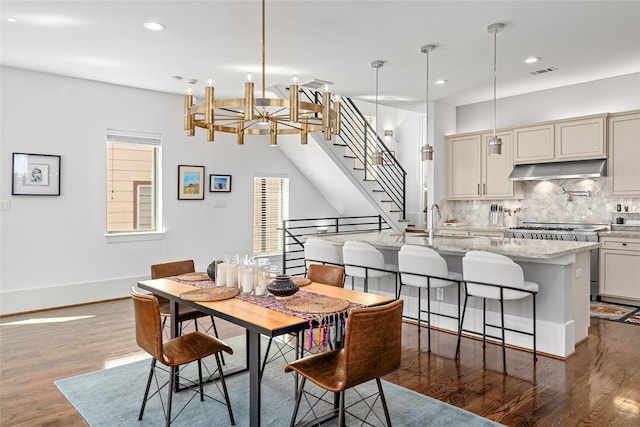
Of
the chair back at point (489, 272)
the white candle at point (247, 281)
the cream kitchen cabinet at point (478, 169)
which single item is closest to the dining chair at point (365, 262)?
the chair back at point (489, 272)

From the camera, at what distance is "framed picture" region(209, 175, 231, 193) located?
23.1 feet

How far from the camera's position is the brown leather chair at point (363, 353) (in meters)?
2.18

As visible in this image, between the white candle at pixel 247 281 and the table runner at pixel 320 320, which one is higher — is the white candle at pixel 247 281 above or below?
above

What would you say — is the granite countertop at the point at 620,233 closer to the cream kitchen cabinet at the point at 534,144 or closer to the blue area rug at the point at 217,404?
the cream kitchen cabinet at the point at 534,144

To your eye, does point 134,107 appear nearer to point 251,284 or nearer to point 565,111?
point 251,284

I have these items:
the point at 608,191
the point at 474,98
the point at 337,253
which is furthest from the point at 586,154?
the point at 337,253

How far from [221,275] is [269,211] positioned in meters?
4.80

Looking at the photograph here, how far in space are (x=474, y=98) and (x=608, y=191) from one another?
7.87 feet

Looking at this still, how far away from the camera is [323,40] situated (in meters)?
4.40

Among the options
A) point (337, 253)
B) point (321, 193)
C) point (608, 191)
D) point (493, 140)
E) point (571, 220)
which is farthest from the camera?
point (321, 193)

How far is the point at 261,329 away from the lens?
89.7 inches

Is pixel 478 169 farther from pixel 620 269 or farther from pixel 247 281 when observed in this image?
pixel 247 281

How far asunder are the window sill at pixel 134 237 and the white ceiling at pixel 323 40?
6.61ft

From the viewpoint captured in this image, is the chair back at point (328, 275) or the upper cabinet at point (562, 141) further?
the upper cabinet at point (562, 141)
